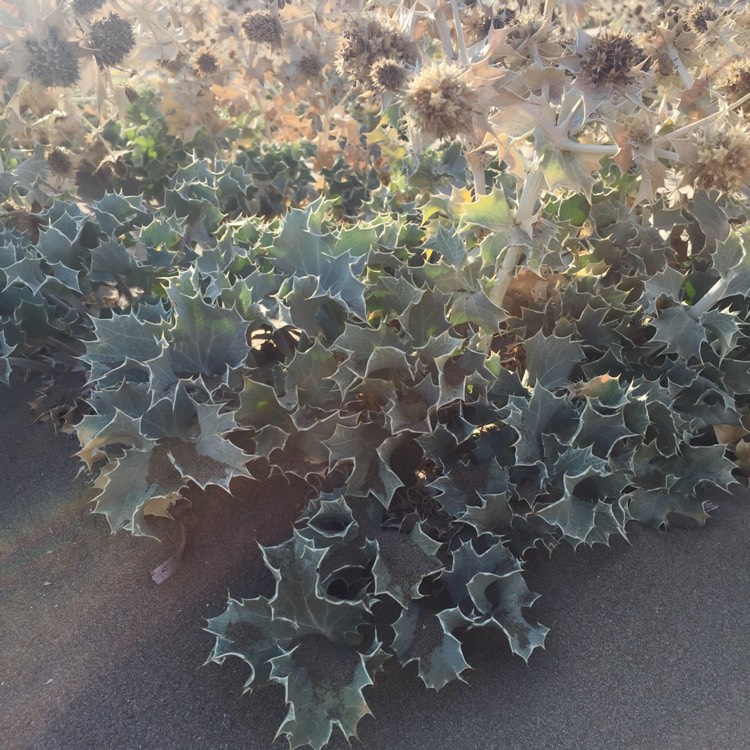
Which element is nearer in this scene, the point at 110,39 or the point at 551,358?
the point at 551,358

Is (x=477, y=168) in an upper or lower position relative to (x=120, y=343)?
upper

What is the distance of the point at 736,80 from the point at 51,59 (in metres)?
3.27

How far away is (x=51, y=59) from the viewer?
346 centimetres

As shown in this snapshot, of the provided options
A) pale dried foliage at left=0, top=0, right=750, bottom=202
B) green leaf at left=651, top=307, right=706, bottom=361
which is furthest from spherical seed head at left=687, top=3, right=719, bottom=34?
green leaf at left=651, top=307, right=706, bottom=361

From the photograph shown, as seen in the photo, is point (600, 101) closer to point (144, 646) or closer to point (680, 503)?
point (680, 503)

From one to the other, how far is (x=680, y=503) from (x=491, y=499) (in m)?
0.70

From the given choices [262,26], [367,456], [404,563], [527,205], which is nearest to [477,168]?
[527,205]

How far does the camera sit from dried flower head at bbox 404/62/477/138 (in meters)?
1.87

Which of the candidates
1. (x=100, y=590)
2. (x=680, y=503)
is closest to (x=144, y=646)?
(x=100, y=590)

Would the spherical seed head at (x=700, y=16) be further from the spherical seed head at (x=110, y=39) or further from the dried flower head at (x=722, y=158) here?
the spherical seed head at (x=110, y=39)

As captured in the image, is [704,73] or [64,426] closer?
[704,73]

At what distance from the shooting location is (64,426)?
250 cm

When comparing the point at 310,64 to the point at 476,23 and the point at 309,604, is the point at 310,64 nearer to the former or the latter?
the point at 476,23

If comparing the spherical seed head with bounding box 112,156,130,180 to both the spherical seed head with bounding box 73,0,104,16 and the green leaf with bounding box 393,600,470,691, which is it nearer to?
the spherical seed head with bounding box 73,0,104,16
